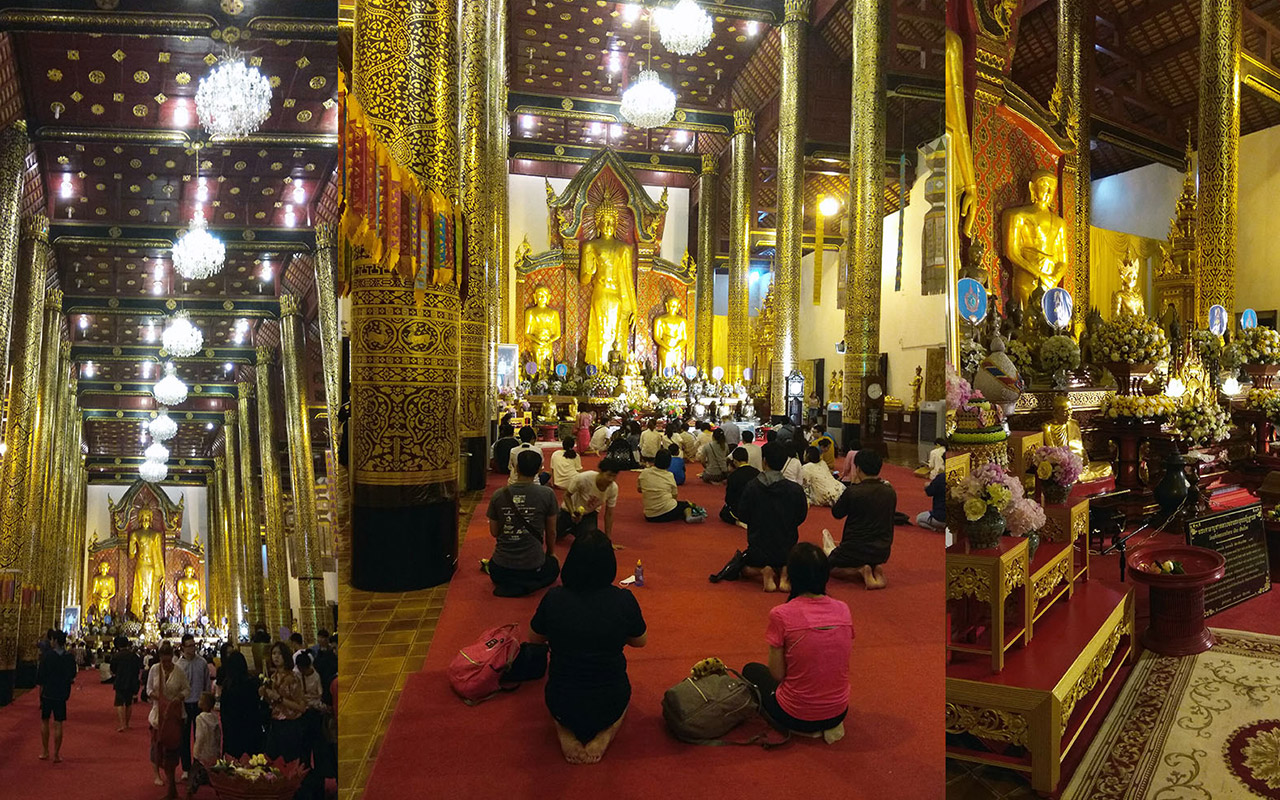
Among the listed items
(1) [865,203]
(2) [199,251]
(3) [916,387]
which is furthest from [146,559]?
(3) [916,387]

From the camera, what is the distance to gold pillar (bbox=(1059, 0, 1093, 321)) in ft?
31.3

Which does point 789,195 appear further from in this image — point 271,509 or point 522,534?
point 271,509

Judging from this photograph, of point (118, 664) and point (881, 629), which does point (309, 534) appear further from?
point (881, 629)

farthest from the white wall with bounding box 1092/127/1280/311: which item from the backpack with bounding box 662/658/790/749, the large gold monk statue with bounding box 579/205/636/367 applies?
the large gold monk statue with bounding box 579/205/636/367

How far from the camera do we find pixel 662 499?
6.85m

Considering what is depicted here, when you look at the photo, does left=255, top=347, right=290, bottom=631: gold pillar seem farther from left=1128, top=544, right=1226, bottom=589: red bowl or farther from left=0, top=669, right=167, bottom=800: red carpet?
left=1128, top=544, right=1226, bottom=589: red bowl

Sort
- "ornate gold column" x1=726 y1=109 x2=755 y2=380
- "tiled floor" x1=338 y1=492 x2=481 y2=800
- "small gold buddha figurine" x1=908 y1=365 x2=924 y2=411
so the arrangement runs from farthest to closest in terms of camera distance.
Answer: "ornate gold column" x1=726 y1=109 x2=755 y2=380, "small gold buddha figurine" x1=908 y1=365 x2=924 y2=411, "tiled floor" x1=338 y1=492 x2=481 y2=800

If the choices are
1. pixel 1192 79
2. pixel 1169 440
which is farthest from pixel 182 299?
pixel 1192 79

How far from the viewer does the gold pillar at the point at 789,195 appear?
14.0m

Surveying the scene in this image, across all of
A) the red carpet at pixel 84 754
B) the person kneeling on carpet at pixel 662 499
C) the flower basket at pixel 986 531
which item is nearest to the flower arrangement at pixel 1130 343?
the person kneeling on carpet at pixel 662 499

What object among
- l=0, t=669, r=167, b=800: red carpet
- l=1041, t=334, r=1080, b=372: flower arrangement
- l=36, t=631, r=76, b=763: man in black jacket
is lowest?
l=0, t=669, r=167, b=800: red carpet

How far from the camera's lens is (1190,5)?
1209 centimetres

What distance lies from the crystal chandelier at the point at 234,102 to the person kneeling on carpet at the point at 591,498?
16.3ft

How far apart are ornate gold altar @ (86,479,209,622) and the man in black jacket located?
0.22 feet
